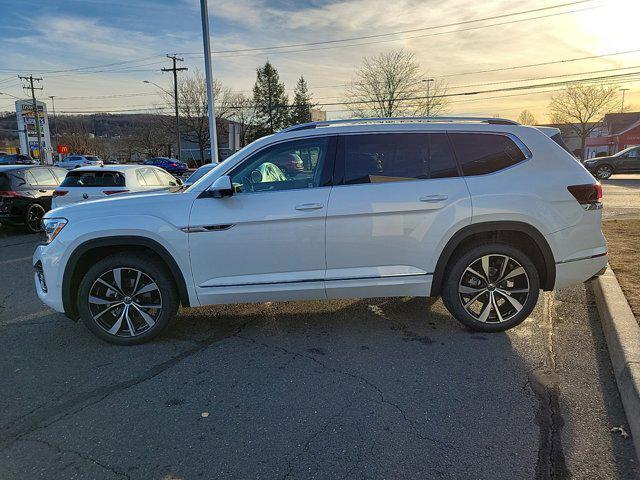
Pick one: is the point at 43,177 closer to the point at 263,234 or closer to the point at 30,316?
the point at 30,316

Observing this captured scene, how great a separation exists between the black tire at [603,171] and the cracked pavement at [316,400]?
24027 millimetres

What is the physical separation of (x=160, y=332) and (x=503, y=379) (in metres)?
2.99

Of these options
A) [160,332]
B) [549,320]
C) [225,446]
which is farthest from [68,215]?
[549,320]

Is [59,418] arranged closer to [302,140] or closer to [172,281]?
[172,281]

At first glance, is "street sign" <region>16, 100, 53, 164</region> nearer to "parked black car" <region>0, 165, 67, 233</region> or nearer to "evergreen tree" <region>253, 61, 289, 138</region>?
"evergreen tree" <region>253, 61, 289, 138</region>

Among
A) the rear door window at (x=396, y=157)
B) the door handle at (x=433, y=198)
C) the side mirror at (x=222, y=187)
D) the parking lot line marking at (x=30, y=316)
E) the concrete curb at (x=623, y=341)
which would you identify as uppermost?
the rear door window at (x=396, y=157)

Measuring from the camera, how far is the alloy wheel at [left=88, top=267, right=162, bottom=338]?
162 inches

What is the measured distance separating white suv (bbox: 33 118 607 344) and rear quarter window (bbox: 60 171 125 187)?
6208mm

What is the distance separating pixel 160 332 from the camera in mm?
4199

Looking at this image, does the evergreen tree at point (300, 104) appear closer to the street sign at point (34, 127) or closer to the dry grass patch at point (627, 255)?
the street sign at point (34, 127)

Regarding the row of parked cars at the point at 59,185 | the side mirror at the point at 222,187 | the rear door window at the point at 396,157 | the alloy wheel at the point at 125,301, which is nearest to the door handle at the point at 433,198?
the rear door window at the point at 396,157

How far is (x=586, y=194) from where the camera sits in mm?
4109

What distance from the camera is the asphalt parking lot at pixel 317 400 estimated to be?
2547 millimetres

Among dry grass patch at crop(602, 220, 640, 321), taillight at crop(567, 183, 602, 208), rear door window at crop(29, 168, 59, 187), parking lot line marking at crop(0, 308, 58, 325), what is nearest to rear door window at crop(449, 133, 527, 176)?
taillight at crop(567, 183, 602, 208)
